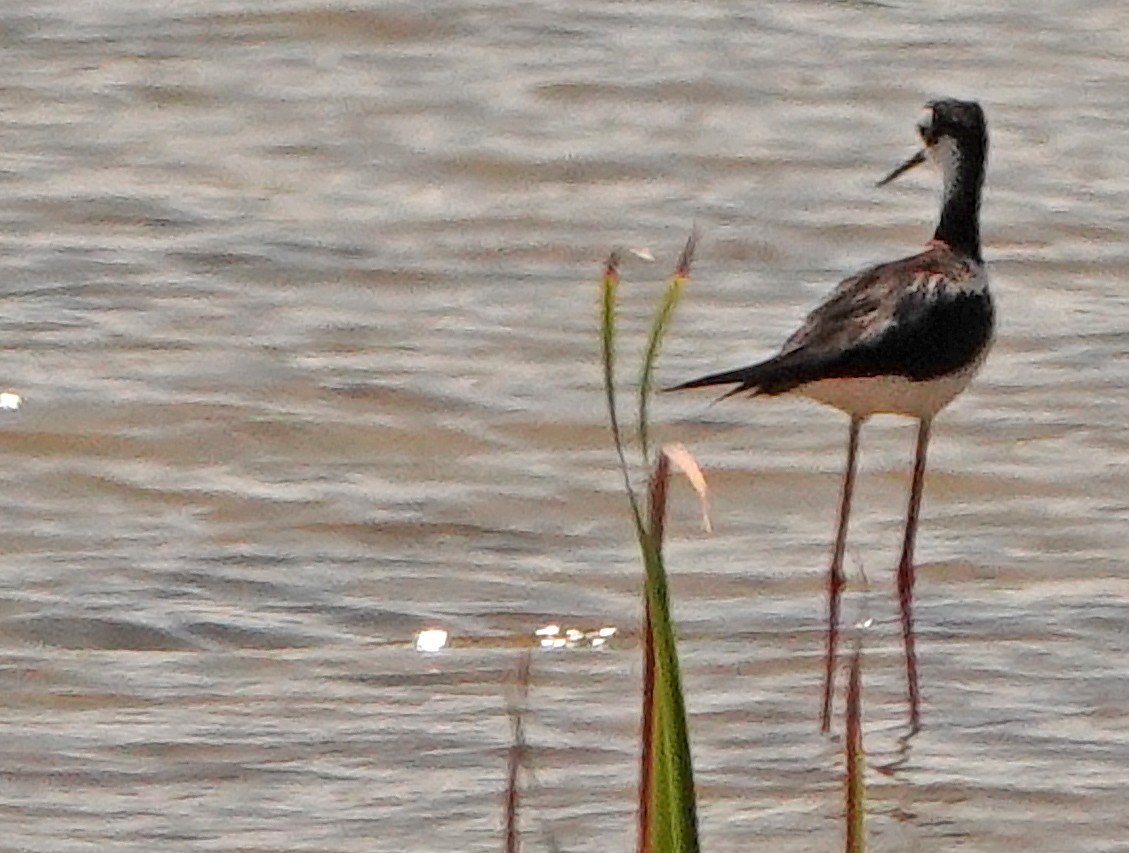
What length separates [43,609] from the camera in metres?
6.27

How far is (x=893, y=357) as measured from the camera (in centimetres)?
623

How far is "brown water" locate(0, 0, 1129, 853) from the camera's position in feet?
18.1

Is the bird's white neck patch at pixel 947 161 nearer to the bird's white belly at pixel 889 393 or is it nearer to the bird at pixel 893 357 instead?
the bird at pixel 893 357

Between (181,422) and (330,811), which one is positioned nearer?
(330,811)

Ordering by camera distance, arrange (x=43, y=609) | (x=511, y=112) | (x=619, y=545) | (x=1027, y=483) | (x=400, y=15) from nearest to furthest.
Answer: (x=43, y=609), (x=619, y=545), (x=1027, y=483), (x=511, y=112), (x=400, y=15)

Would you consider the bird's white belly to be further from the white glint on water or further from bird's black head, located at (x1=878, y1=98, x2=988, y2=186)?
the white glint on water

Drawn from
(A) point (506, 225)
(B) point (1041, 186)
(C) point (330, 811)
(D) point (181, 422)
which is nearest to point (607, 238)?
(A) point (506, 225)

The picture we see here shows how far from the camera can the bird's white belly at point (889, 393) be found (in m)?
6.21

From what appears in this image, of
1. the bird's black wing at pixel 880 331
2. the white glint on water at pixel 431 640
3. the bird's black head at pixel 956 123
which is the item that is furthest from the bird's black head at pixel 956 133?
the white glint on water at pixel 431 640

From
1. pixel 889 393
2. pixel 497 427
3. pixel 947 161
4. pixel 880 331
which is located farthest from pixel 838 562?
pixel 497 427

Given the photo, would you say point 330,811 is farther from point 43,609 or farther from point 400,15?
point 400,15

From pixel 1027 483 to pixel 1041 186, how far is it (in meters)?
2.52

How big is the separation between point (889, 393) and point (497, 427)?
151cm

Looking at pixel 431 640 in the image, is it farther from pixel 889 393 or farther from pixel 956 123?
pixel 956 123
